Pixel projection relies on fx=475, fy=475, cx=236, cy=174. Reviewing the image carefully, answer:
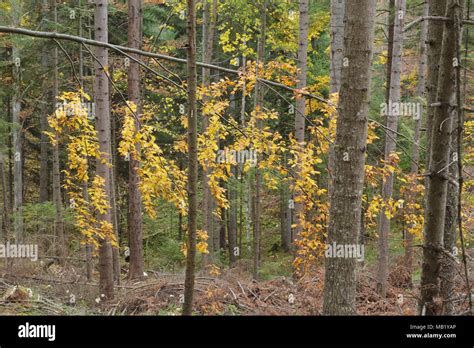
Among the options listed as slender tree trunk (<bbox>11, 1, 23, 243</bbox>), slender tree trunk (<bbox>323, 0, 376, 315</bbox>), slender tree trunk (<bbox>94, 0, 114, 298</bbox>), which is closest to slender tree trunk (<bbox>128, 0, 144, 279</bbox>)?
slender tree trunk (<bbox>94, 0, 114, 298</bbox>)

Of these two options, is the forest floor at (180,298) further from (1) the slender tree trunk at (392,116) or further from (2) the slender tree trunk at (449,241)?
(2) the slender tree trunk at (449,241)

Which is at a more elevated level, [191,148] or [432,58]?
[432,58]

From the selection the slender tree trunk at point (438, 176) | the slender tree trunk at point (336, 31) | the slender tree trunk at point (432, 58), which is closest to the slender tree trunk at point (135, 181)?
the slender tree trunk at point (336, 31)

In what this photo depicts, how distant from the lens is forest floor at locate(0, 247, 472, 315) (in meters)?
8.07

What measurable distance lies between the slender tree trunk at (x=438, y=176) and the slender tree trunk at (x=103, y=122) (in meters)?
5.97

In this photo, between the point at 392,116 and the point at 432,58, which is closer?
the point at 432,58

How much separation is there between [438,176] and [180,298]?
5.70 metres

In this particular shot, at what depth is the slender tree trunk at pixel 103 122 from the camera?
891 centimetres

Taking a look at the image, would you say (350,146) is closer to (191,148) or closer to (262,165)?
(191,148)

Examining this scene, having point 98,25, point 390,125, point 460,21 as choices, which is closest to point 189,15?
point 460,21

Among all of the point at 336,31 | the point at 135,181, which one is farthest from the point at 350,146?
the point at 135,181

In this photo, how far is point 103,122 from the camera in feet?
30.0

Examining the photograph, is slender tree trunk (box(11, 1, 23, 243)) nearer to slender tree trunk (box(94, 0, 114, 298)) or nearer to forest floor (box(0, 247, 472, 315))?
slender tree trunk (box(94, 0, 114, 298))
